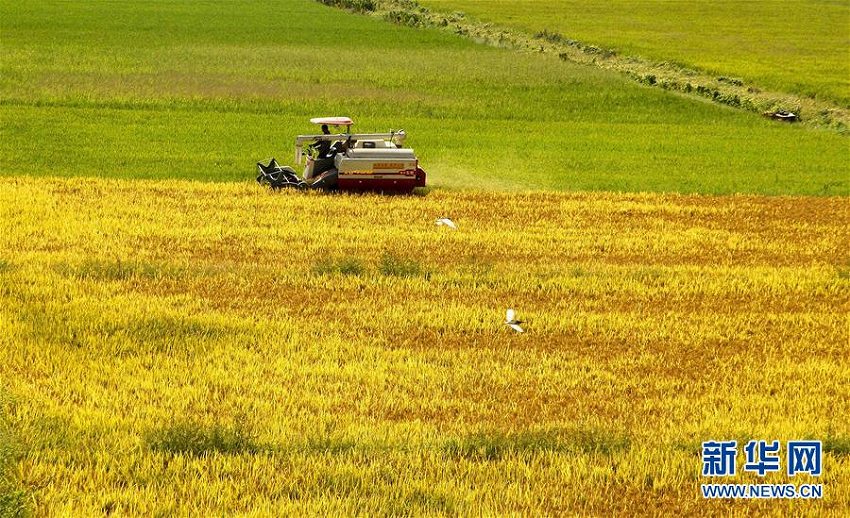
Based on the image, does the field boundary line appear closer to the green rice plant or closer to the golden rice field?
the golden rice field

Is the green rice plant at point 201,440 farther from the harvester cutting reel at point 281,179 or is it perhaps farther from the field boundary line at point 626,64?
the field boundary line at point 626,64

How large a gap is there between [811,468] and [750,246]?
10913 mm

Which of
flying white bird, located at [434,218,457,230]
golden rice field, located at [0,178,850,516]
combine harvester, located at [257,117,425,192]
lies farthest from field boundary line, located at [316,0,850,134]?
flying white bird, located at [434,218,457,230]

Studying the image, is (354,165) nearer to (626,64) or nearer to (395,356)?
(395,356)

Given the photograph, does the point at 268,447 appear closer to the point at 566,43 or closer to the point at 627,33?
the point at 566,43

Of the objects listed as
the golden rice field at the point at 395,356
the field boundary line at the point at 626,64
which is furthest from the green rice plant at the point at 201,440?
the field boundary line at the point at 626,64

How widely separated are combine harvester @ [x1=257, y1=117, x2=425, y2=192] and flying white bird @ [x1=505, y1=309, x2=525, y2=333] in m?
8.78

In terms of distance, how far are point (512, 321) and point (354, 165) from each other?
30.4ft

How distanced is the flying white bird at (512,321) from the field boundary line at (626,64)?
91.0 feet

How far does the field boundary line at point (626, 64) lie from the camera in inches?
1706

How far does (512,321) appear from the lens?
15289 millimetres

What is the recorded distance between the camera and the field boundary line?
142ft

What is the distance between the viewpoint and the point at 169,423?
36.9 feet

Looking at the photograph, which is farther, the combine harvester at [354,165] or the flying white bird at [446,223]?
the combine harvester at [354,165]
